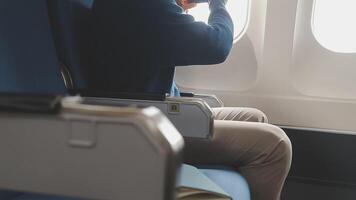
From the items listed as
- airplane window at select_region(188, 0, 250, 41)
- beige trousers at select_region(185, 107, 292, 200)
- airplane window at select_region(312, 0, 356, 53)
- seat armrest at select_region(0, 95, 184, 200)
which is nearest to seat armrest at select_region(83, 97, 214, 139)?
beige trousers at select_region(185, 107, 292, 200)

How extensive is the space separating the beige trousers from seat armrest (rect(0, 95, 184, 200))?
2.81 feet

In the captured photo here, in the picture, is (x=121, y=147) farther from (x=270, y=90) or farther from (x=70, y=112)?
(x=270, y=90)

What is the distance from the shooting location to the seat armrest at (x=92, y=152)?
0.49 meters

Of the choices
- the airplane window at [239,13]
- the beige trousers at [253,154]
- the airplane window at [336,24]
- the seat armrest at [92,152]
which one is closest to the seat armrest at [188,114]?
the beige trousers at [253,154]

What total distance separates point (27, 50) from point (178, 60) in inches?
20.5

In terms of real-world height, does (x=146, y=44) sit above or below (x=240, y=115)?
above

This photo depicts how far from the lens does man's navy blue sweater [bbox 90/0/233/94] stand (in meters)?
1.39

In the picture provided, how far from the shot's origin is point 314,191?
217cm

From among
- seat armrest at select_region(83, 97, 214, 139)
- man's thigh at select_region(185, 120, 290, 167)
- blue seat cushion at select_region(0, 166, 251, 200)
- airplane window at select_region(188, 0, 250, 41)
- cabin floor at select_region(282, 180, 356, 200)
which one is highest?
airplane window at select_region(188, 0, 250, 41)

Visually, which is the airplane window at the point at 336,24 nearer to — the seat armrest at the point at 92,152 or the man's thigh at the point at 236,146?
the man's thigh at the point at 236,146

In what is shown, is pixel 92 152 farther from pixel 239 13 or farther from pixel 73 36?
pixel 239 13

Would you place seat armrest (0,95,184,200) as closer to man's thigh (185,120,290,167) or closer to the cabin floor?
man's thigh (185,120,290,167)

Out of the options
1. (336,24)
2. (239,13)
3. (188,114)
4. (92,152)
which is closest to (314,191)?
(336,24)

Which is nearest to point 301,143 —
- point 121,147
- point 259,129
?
point 259,129
